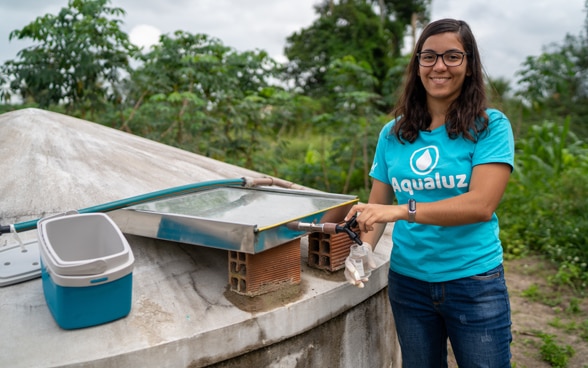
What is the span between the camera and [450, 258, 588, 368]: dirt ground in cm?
366

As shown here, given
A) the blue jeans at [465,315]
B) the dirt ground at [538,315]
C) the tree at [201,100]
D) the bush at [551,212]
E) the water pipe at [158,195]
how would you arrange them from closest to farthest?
the blue jeans at [465,315], the water pipe at [158,195], the dirt ground at [538,315], the bush at [551,212], the tree at [201,100]

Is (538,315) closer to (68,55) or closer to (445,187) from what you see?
(445,187)

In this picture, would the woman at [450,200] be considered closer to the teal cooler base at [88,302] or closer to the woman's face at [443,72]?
the woman's face at [443,72]

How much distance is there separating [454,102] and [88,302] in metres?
1.38

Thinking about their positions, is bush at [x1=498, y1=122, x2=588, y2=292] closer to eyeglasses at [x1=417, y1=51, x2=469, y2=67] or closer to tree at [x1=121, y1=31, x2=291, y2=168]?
tree at [x1=121, y1=31, x2=291, y2=168]

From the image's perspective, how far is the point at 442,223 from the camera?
1.71 metres

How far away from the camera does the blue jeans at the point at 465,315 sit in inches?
69.9

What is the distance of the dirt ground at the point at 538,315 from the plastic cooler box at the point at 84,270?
2.63 m

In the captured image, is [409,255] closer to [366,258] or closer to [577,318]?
[366,258]

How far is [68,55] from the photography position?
5.56 meters

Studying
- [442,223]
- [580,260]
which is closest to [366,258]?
[442,223]

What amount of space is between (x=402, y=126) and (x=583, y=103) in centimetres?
1377

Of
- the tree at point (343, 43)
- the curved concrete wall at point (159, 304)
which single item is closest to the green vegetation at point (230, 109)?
the curved concrete wall at point (159, 304)

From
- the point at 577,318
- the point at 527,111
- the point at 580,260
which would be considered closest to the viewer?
the point at 577,318
